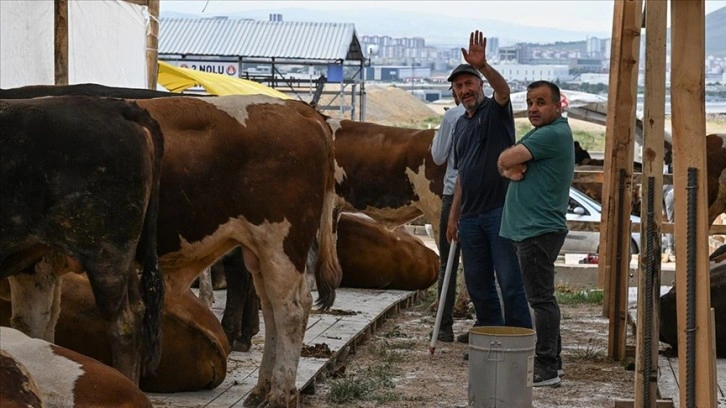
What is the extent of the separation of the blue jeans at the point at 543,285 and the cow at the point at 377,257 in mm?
4937

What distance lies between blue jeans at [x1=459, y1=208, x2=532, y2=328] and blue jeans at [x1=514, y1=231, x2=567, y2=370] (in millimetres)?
161

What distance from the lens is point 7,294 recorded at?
7.76 meters

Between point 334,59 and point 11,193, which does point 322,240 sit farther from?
point 334,59

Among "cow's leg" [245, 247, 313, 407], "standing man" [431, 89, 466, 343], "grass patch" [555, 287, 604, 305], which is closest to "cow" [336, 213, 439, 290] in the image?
"grass patch" [555, 287, 604, 305]

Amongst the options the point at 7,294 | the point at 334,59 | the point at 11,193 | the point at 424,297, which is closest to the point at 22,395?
the point at 11,193

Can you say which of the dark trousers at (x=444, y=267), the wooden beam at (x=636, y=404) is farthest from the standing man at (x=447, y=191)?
the wooden beam at (x=636, y=404)

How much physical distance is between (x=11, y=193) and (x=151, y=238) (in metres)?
0.90

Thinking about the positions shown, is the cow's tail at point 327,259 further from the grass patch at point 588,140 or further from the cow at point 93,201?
the grass patch at point 588,140

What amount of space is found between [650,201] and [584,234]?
16299 mm

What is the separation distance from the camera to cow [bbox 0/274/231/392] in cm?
782

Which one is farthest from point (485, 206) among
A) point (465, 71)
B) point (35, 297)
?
point (35, 297)

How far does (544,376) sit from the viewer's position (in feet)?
31.7

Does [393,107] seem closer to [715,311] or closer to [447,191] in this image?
[447,191]

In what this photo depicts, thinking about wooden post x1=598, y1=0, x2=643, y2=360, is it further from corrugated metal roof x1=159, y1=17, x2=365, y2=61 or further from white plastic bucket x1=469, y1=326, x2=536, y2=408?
corrugated metal roof x1=159, y1=17, x2=365, y2=61
